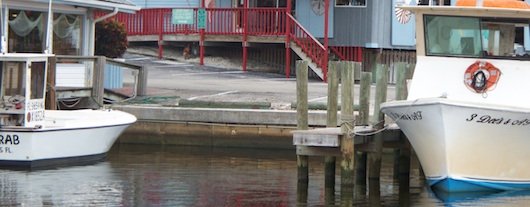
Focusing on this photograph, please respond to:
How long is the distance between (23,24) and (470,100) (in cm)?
1254

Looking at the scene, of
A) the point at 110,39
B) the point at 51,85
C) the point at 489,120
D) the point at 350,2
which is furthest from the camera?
the point at 350,2

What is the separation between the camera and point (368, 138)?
20.4 meters

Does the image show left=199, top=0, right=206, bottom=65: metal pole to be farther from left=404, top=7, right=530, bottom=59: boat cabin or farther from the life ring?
the life ring

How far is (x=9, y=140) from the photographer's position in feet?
72.7

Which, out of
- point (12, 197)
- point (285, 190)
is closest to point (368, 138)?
point (285, 190)

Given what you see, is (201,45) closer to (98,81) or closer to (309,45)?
(309,45)

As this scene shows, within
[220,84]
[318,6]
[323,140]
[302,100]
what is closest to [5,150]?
[302,100]

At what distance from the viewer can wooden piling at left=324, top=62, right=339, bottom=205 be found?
2005 centimetres

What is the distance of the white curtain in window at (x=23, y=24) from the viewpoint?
92.5ft

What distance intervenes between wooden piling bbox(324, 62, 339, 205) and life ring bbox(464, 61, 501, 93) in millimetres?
2240

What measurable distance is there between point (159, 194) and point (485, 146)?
5403 millimetres

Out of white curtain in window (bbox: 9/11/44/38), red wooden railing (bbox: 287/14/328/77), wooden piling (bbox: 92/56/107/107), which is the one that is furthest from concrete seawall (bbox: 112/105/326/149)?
red wooden railing (bbox: 287/14/328/77)

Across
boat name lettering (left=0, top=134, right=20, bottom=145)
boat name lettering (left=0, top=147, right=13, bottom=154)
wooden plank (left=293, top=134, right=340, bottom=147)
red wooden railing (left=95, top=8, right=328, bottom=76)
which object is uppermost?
red wooden railing (left=95, top=8, right=328, bottom=76)

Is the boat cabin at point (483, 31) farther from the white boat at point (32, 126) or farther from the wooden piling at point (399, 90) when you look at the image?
the white boat at point (32, 126)
